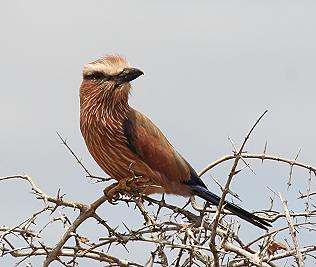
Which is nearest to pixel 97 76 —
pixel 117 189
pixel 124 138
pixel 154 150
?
pixel 124 138

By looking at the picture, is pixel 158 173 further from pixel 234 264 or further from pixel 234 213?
pixel 234 264

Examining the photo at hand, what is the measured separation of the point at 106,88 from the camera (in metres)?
5.40

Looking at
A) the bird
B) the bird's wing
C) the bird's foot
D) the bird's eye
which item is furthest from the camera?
the bird's eye

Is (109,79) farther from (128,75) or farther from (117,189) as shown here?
(117,189)

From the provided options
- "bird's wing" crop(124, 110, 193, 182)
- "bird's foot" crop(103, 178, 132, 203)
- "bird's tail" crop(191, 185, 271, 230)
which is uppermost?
"bird's wing" crop(124, 110, 193, 182)

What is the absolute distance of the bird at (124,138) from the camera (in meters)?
5.11

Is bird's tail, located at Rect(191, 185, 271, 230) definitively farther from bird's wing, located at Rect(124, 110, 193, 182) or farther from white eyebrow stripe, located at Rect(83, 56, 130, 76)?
white eyebrow stripe, located at Rect(83, 56, 130, 76)

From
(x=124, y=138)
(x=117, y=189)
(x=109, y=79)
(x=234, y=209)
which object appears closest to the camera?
(x=117, y=189)

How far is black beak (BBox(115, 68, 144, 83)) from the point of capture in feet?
17.2

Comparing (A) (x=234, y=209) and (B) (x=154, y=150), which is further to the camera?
(B) (x=154, y=150)

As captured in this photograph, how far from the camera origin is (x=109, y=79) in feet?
17.7

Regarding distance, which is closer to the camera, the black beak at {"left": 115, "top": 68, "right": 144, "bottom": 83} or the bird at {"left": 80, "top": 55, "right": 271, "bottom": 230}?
the bird at {"left": 80, "top": 55, "right": 271, "bottom": 230}

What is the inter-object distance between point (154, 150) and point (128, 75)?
0.51 metres

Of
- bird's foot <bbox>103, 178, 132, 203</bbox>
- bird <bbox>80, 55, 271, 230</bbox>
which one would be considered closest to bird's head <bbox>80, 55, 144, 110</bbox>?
bird <bbox>80, 55, 271, 230</bbox>
